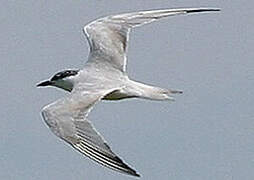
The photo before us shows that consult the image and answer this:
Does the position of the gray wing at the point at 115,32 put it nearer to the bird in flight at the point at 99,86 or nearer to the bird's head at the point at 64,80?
the bird in flight at the point at 99,86

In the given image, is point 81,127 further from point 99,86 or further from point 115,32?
point 115,32

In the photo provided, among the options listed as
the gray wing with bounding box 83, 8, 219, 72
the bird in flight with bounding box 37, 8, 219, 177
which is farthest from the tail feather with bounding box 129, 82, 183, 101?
the gray wing with bounding box 83, 8, 219, 72

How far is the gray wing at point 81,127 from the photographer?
1806 centimetres

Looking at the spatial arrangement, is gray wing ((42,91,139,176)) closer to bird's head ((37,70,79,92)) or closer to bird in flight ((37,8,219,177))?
bird in flight ((37,8,219,177))

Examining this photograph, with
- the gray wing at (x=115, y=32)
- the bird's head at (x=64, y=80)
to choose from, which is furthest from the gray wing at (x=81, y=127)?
the gray wing at (x=115, y=32)

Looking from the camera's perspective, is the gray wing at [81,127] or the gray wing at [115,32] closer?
the gray wing at [81,127]

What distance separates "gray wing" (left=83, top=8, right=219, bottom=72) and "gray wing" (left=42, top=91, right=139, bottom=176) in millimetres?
3179

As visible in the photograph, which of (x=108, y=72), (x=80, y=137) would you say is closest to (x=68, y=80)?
(x=108, y=72)

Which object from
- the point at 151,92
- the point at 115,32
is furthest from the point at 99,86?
the point at 115,32

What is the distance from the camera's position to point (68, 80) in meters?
22.8

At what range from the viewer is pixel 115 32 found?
24891 mm

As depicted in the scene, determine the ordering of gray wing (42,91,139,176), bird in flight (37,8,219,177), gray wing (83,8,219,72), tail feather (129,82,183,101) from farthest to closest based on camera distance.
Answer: gray wing (83,8,219,72) < tail feather (129,82,183,101) < bird in flight (37,8,219,177) < gray wing (42,91,139,176)

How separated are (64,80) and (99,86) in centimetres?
161

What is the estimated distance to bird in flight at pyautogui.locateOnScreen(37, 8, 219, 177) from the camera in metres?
18.5
